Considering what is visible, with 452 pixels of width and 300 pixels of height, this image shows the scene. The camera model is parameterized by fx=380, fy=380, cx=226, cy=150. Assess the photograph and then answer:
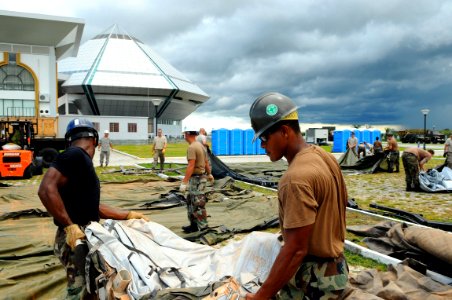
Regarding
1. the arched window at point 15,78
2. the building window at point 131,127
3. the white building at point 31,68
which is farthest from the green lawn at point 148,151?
the arched window at point 15,78

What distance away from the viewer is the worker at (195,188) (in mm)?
6980

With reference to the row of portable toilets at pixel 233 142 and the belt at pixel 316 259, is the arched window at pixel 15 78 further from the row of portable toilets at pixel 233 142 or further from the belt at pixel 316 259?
the belt at pixel 316 259

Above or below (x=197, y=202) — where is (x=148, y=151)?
below

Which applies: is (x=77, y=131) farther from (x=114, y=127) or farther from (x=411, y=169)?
(x=114, y=127)

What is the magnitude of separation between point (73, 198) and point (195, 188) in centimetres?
386

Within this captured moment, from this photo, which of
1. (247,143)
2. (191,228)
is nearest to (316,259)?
(191,228)

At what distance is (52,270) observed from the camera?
198 inches

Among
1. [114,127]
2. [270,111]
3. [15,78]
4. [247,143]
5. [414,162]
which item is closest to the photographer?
[270,111]

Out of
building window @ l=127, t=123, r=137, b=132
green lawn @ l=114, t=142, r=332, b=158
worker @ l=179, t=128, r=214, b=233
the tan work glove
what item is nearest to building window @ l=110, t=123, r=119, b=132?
building window @ l=127, t=123, r=137, b=132

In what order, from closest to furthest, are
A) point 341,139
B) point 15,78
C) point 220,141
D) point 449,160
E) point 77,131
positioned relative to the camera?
1. point 77,131
2. point 449,160
3. point 220,141
4. point 341,139
5. point 15,78

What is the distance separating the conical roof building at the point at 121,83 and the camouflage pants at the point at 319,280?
58375mm

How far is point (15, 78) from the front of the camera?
36875 millimetres

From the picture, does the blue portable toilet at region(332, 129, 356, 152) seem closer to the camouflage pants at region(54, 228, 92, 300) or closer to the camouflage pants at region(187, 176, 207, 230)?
the camouflage pants at region(187, 176, 207, 230)

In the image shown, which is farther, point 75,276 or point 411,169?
point 411,169
